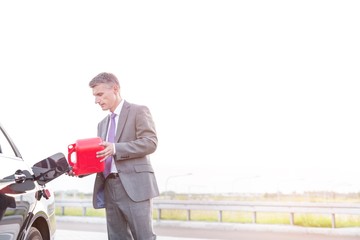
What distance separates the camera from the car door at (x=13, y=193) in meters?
3.13

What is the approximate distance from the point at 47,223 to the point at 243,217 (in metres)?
12.1

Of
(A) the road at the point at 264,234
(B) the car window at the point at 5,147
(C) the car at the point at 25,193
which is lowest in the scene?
(A) the road at the point at 264,234

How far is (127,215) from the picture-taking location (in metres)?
4.59

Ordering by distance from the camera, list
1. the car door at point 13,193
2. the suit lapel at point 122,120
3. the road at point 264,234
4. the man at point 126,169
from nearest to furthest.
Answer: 1. the car door at point 13,193
2. the man at point 126,169
3. the suit lapel at point 122,120
4. the road at point 264,234

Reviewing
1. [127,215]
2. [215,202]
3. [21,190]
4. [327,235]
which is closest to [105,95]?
[127,215]

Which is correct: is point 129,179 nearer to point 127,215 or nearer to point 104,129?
point 127,215

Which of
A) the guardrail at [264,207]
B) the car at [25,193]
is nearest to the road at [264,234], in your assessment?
the guardrail at [264,207]

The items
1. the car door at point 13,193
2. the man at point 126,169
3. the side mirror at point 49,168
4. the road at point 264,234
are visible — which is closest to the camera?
the car door at point 13,193

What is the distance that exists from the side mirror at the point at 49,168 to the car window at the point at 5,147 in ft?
0.75

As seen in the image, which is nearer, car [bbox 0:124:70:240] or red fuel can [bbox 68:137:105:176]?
car [bbox 0:124:70:240]

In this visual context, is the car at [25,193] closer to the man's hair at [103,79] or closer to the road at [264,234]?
the man's hair at [103,79]

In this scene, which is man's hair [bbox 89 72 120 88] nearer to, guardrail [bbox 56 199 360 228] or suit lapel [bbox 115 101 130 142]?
suit lapel [bbox 115 101 130 142]

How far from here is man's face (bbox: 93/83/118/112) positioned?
15.3 ft

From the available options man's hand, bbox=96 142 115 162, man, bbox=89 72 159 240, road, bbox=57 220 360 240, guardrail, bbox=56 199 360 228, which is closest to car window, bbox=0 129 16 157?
man's hand, bbox=96 142 115 162
